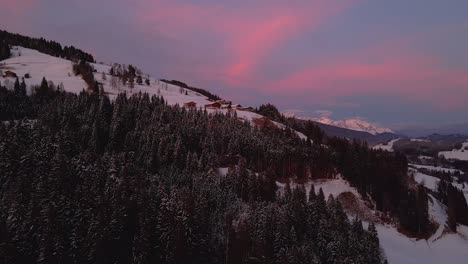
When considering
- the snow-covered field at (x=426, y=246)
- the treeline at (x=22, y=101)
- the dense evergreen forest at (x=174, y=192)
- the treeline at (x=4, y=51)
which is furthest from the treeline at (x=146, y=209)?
the treeline at (x=4, y=51)

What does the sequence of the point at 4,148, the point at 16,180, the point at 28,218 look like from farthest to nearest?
the point at 4,148, the point at 16,180, the point at 28,218

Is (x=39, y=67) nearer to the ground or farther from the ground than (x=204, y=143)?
farther from the ground

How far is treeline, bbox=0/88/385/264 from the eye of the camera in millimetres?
52812

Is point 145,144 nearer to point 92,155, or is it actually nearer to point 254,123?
point 92,155

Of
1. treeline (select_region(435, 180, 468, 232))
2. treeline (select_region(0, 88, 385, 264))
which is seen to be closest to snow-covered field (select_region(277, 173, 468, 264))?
treeline (select_region(435, 180, 468, 232))

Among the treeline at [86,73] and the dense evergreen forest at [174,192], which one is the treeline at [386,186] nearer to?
the dense evergreen forest at [174,192]

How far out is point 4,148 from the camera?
71.2 m

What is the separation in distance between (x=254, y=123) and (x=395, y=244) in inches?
2410

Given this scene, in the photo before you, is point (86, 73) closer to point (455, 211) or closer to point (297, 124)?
point (297, 124)

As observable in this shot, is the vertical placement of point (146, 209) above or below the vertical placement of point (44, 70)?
below

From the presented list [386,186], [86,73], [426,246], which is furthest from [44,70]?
[426,246]

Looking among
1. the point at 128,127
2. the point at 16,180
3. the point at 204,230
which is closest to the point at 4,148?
the point at 16,180

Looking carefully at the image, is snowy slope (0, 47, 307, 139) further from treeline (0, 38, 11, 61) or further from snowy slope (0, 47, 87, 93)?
treeline (0, 38, 11, 61)

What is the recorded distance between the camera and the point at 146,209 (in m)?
56.7
